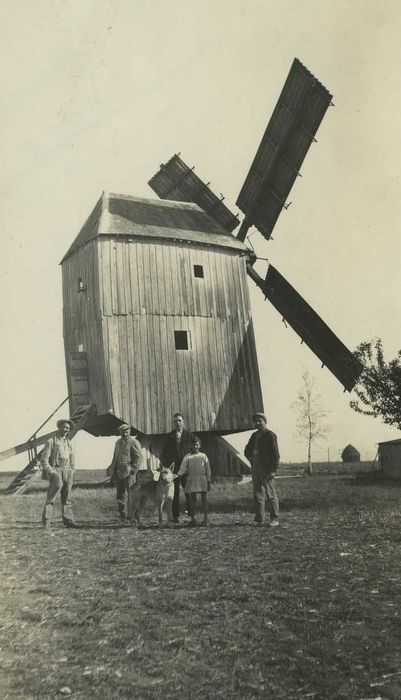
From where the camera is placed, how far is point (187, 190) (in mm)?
23875

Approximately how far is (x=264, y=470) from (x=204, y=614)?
532 cm

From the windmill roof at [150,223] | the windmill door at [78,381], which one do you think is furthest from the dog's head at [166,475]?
the windmill roof at [150,223]

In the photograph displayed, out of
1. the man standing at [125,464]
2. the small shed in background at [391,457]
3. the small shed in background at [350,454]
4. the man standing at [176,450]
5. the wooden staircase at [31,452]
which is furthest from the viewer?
the small shed in background at [350,454]

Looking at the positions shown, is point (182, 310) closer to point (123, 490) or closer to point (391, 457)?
point (123, 490)

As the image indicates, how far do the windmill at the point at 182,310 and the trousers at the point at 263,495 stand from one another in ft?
24.5

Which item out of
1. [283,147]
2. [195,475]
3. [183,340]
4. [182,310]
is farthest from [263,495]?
[283,147]

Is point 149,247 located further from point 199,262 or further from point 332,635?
point 332,635

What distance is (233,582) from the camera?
6062mm

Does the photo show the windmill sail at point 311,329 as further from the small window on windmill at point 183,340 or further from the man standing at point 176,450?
the man standing at point 176,450

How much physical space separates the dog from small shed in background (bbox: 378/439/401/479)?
19.1 m

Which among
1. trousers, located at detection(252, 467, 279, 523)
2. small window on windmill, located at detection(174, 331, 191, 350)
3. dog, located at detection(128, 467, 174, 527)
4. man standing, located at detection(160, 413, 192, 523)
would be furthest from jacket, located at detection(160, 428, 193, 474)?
small window on windmill, located at detection(174, 331, 191, 350)

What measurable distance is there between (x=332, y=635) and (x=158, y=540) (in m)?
4.61

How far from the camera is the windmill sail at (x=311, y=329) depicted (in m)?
19.9

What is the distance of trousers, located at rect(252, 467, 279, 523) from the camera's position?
33.2ft
